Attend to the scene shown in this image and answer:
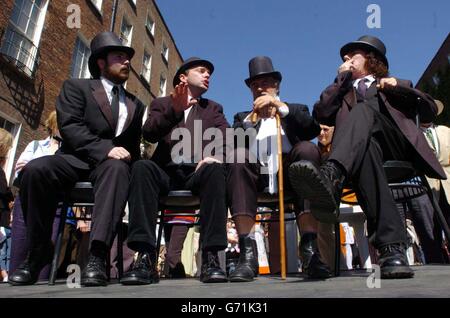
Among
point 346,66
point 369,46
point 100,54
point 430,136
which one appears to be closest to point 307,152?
point 346,66

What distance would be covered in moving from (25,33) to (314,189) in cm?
1109

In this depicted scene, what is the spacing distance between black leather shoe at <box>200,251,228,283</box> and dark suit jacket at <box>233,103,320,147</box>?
1.26 metres

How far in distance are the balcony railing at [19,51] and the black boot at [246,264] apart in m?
9.39

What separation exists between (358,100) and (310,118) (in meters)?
0.38

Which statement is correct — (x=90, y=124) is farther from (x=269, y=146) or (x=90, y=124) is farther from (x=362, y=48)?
(x=362, y=48)

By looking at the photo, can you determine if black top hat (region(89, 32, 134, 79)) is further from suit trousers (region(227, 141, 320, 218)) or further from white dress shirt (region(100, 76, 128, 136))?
suit trousers (region(227, 141, 320, 218))

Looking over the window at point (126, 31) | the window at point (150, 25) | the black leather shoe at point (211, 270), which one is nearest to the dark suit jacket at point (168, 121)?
the black leather shoe at point (211, 270)

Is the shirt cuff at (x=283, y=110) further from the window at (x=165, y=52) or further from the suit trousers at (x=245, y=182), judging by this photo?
the window at (x=165, y=52)

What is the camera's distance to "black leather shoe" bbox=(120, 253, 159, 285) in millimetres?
2217

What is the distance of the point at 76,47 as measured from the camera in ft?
44.0

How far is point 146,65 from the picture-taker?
2081cm

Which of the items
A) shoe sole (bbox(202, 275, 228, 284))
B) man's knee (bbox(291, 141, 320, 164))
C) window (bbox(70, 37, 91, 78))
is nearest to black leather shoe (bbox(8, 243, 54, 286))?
shoe sole (bbox(202, 275, 228, 284))

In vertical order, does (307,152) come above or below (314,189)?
above
